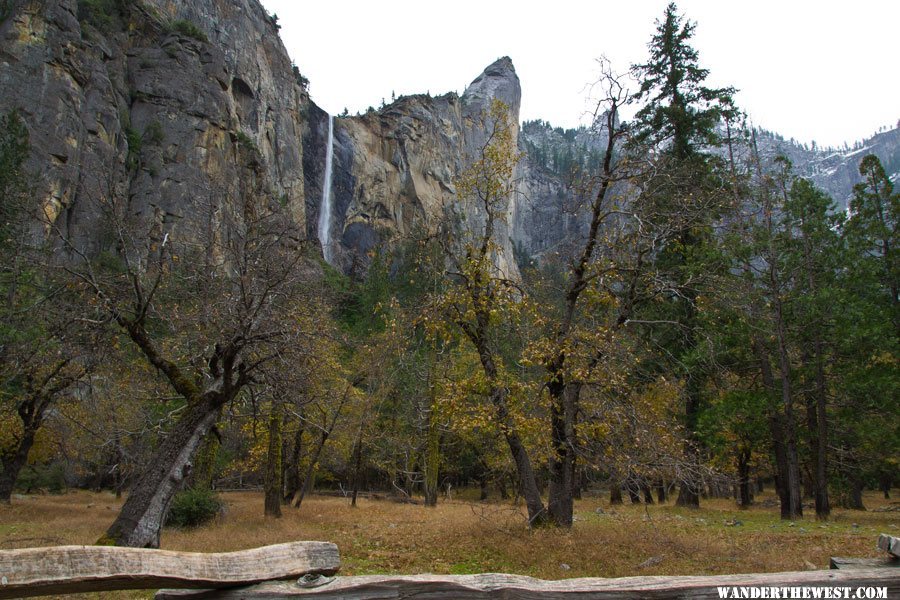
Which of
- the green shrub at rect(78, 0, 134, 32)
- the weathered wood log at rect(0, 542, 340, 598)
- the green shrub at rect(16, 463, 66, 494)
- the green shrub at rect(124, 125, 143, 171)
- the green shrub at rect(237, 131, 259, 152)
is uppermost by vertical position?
the green shrub at rect(78, 0, 134, 32)

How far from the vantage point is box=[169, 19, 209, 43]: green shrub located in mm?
63188

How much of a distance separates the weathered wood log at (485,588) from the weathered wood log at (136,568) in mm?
170

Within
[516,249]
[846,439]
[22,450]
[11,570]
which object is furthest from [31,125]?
[516,249]

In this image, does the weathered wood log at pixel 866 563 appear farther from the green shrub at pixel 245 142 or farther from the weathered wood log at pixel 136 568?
the green shrub at pixel 245 142

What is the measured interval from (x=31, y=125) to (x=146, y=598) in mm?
50842

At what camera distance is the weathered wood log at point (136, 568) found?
371 centimetres

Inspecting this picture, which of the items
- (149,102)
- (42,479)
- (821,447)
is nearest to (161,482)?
(821,447)

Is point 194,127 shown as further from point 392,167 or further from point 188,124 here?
point 392,167

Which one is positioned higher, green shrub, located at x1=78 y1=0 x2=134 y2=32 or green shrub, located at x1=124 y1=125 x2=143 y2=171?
green shrub, located at x1=78 y1=0 x2=134 y2=32

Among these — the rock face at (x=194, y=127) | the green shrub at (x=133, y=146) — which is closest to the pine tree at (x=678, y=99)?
the rock face at (x=194, y=127)

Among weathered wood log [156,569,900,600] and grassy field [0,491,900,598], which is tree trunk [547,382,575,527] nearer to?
grassy field [0,491,900,598]

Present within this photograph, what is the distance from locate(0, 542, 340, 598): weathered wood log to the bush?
513 inches

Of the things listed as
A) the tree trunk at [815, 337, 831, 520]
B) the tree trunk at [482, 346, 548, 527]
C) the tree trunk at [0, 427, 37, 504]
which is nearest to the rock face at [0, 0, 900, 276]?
the tree trunk at [482, 346, 548, 527]

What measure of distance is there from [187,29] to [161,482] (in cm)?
6729
